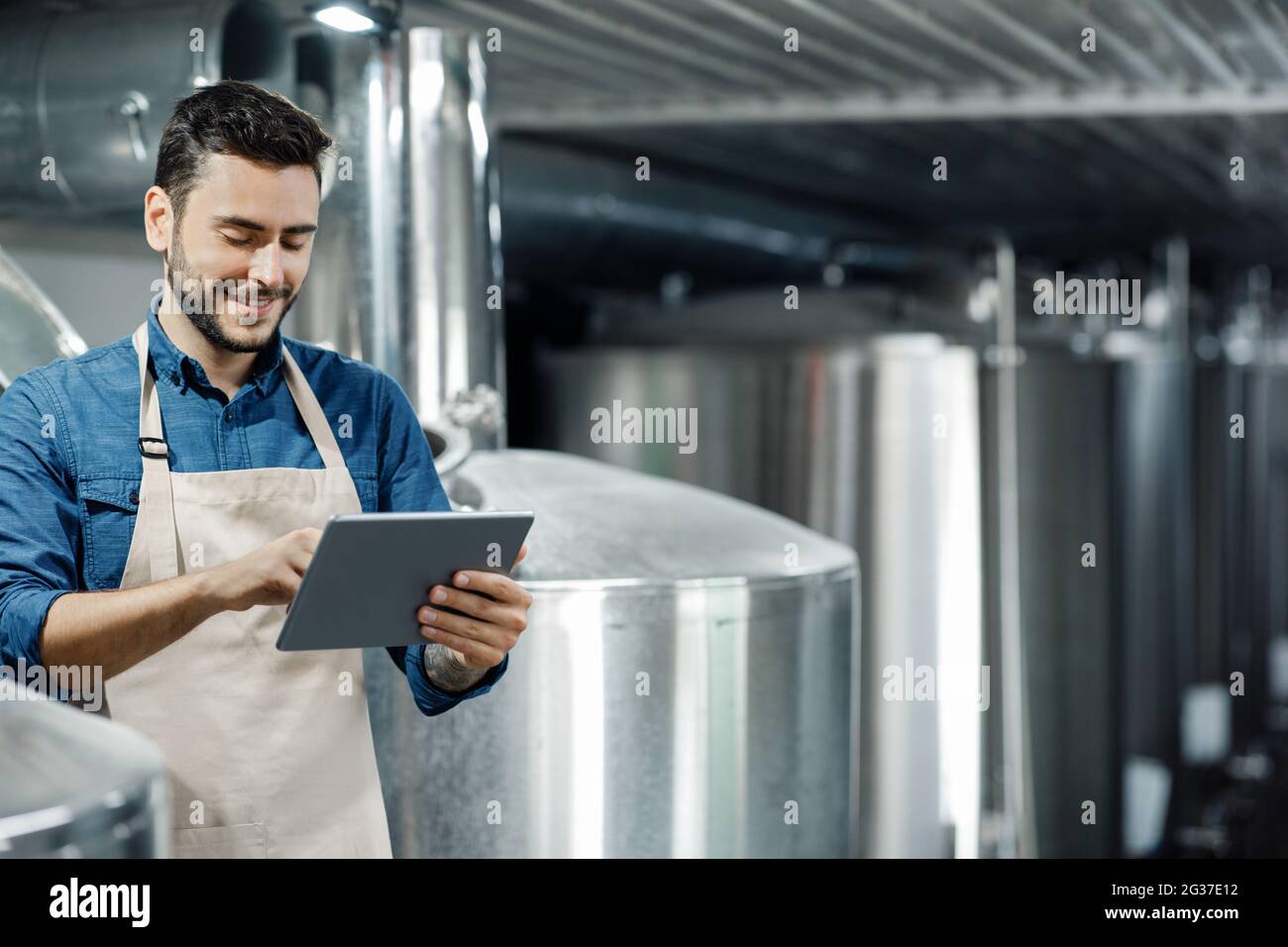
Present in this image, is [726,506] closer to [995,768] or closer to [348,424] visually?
[348,424]

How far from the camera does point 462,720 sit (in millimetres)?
2223

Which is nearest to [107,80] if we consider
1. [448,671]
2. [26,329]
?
[26,329]

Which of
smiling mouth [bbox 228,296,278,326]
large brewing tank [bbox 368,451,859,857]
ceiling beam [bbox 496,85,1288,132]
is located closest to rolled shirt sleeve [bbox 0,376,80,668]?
smiling mouth [bbox 228,296,278,326]

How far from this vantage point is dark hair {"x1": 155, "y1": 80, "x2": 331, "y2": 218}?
5.45 ft

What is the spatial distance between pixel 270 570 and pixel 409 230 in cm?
107

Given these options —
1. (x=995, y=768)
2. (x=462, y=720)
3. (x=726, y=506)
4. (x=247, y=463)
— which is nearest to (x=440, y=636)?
(x=247, y=463)

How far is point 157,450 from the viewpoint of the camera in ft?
5.41

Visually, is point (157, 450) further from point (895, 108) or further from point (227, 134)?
point (895, 108)

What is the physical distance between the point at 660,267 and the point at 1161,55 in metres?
2.01

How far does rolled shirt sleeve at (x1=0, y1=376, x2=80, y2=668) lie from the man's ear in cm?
22

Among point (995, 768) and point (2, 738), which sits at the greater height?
point (2, 738)

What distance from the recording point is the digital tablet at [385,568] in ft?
4.69
